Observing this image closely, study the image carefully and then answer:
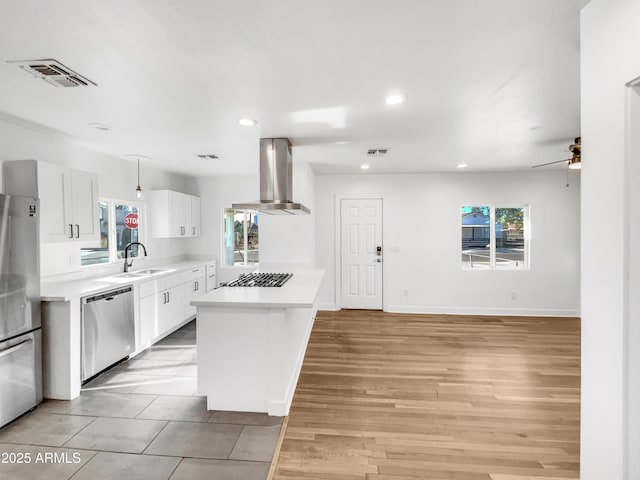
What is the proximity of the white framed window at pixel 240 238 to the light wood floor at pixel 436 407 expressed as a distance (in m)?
2.18

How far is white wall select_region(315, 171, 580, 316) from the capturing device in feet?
17.8

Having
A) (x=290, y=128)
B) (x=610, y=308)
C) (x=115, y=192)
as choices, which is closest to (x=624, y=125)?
(x=610, y=308)

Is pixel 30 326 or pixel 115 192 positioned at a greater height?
pixel 115 192

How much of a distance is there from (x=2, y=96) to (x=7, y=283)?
1.35 meters

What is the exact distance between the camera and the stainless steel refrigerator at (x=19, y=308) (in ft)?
7.94

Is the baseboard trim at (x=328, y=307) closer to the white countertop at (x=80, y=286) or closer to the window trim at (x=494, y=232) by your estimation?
the window trim at (x=494, y=232)

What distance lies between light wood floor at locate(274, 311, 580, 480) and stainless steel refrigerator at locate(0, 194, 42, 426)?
210 cm

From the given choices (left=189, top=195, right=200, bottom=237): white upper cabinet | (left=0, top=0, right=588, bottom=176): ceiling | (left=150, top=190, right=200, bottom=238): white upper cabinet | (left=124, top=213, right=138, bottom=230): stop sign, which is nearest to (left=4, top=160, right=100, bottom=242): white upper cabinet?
(left=0, top=0, right=588, bottom=176): ceiling

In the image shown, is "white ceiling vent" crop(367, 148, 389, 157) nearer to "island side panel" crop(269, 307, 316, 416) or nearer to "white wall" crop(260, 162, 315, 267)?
"white wall" crop(260, 162, 315, 267)

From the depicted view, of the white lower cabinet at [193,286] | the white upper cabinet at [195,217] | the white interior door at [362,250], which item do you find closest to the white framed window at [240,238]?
the white upper cabinet at [195,217]

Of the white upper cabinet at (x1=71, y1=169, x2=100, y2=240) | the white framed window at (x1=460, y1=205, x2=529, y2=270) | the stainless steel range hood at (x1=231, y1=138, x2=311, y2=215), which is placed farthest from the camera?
the white framed window at (x1=460, y1=205, x2=529, y2=270)

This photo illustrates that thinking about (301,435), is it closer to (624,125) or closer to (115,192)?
(624,125)

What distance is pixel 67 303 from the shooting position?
9.25 ft

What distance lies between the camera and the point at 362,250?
5797mm
